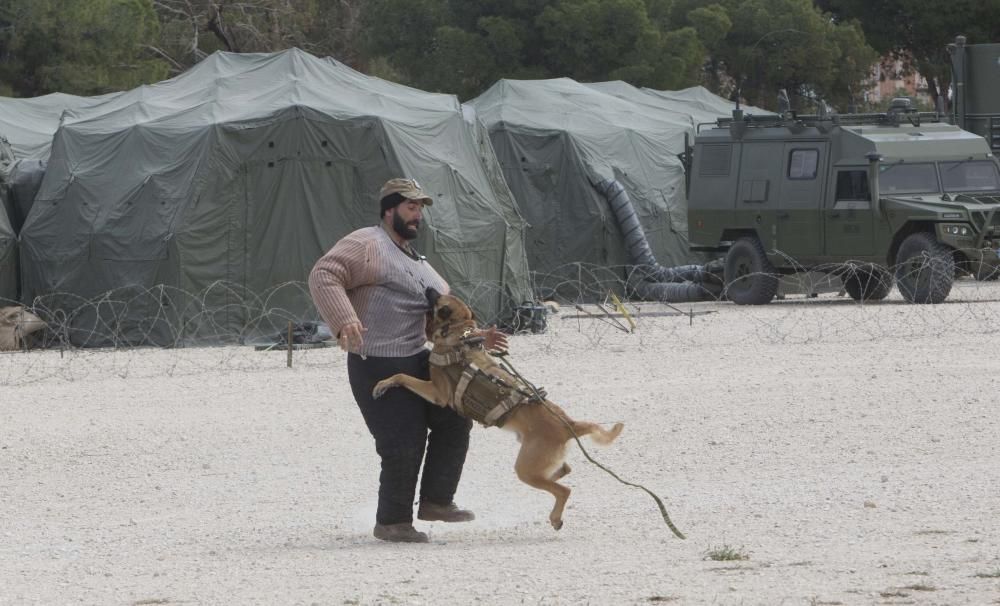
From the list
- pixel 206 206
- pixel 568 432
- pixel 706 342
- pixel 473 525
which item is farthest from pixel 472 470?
pixel 206 206

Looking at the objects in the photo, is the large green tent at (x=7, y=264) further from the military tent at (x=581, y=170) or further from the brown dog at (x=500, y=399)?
the brown dog at (x=500, y=399)

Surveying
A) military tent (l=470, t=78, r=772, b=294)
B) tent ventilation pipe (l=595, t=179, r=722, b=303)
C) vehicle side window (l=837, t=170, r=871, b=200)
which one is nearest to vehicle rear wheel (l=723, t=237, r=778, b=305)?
tent ventilation pipe (l=595, t=179, r=722, b=303)

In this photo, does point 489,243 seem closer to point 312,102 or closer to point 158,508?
point 312,102

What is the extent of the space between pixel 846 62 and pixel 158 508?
3850cm

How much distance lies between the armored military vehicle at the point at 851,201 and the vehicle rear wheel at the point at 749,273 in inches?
0.7

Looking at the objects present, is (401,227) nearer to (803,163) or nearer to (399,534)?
(399,534)

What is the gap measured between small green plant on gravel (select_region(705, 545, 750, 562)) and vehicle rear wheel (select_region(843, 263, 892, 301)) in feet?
46.8

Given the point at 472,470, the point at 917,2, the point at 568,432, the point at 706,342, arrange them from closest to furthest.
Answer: the point at 568,432
the point at 472,470
the point at 706,342
the point at 917,2

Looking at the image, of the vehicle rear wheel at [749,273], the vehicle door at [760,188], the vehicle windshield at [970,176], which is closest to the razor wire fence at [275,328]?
the vehicle rear wheel at [749,273]

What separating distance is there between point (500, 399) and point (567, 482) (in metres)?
1.98

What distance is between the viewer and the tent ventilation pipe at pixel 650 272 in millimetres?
24469

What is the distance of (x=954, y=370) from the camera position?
1443cm

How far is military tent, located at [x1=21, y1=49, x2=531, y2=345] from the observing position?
18.6 m

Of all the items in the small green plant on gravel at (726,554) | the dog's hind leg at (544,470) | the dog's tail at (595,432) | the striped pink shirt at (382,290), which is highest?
the striped pink shirt at (382,290)
